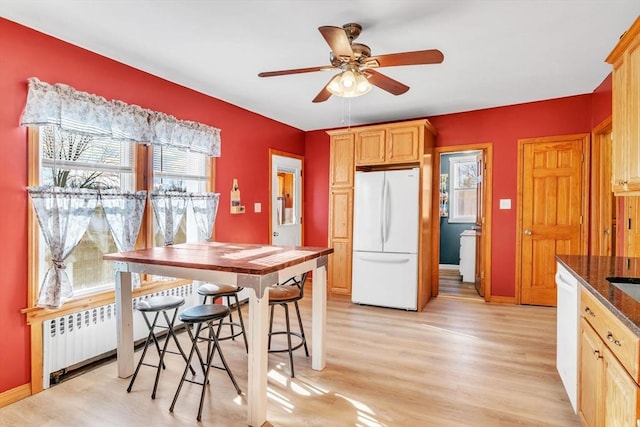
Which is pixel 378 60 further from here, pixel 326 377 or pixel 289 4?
pixel 326 377

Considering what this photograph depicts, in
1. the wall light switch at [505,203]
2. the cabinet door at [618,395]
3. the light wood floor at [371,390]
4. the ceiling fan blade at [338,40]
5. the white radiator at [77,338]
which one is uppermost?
the ceiling fan blade at [338,40]

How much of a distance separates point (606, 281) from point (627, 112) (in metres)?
1.04

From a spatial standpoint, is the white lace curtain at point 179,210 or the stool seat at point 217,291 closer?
the stool seat at point 217,291

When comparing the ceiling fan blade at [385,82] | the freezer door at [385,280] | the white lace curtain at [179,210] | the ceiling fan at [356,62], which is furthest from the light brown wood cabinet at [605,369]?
the white lace curtain at [179,210]

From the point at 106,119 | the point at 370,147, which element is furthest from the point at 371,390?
the point at 370,147

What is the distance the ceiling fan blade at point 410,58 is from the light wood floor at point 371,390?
2.19 meters

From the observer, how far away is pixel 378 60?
2258 mm

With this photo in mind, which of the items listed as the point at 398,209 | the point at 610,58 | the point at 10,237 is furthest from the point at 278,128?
the point at 610,58

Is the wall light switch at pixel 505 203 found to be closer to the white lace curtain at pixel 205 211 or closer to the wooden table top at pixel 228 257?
the wooden table top at pixel 228 257

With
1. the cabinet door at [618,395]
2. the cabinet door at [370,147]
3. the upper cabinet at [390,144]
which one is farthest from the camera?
the cabinet door at [370,147]

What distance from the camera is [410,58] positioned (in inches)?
84.6

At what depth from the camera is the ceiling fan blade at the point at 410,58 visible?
6.77ft

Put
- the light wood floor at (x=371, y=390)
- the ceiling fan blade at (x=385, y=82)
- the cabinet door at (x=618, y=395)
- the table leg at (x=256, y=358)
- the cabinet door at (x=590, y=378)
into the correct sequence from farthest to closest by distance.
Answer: the ceiling fan blade at (x=385, y=82)
the light wood floor at (x=371, y=390)
the table leg at (x=256, y=358)
the cabinet door at (x=590, y=378)
the cabinet door at (x=618, y=395)

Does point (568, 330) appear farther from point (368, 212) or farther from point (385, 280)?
point (368, 212)
